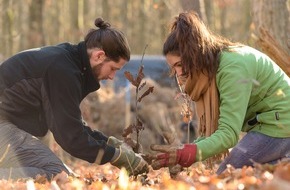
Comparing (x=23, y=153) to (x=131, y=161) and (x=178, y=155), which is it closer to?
(x=131, y=161)

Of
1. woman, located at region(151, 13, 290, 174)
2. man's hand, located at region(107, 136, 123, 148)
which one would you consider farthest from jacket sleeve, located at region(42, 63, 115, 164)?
woman, located at region(151, 13, 290, 174)

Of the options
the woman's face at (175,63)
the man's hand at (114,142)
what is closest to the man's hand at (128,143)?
the man's hand at (114,142)

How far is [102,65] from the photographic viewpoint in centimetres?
588

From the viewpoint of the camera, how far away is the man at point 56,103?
559cm

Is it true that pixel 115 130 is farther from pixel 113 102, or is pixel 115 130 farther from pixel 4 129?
pixel 4 129

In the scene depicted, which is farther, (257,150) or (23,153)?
(23,153)

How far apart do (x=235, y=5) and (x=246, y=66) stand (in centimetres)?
3156

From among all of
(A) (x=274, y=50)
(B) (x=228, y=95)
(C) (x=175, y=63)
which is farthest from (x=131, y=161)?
(A) (x=274, y=50)

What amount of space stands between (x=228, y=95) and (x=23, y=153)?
78.0 inches

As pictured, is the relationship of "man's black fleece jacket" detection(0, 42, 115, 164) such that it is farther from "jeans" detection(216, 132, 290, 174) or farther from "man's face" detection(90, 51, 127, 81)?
"jeans" detection(216, 132, 290, 174)

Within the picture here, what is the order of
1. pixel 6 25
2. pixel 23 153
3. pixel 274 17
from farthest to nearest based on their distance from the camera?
1. pixel 6 25
2. pixel 274 17
3. pixel 23 153

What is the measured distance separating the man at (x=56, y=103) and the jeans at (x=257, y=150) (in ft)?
2.54

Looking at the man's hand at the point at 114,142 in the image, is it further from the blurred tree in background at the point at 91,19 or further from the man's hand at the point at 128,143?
the blurred tree in background at the point at 91,19

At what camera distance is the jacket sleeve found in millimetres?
5559
